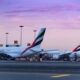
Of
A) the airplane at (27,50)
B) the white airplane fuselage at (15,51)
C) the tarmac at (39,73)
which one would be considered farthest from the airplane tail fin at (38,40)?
the tarmac at (39,73)

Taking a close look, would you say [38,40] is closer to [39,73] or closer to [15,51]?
[15,51]

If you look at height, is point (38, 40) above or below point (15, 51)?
above

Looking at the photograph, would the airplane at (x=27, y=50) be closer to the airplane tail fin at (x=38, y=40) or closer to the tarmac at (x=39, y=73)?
the airplane tail fin at (x=38, y=40)

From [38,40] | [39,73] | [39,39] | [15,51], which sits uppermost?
[39,39]

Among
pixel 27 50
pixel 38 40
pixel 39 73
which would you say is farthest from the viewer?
pixel 27 50

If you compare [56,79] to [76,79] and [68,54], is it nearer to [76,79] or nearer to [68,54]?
[76,79]

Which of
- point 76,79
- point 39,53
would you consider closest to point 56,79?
point 76,79

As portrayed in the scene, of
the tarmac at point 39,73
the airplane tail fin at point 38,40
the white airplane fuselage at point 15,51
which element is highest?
the airplane tail fin at point 38,40

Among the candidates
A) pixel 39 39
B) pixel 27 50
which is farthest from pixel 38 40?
pixel 27 50

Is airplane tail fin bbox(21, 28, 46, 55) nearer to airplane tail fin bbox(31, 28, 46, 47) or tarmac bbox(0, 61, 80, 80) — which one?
airplane tail fin bbox(31, 28, 46, 47)

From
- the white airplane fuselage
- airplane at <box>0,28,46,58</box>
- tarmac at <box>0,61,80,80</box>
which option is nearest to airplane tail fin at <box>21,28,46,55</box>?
airplane at <box>0,28,46,58</box>

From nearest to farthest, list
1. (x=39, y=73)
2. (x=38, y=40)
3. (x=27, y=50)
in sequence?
1. (x=39, y=73)
2. (x=38, y=40)
3. (x=27, y=50)

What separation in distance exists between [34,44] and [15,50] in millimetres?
5077

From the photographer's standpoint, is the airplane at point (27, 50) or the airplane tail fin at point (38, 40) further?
the airplane tail fin at point (38, 40)
